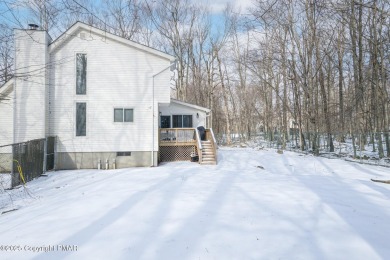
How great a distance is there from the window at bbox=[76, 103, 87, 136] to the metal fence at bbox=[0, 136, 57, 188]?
1264 mm

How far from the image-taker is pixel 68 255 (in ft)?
11.6

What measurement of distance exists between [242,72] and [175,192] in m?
29.1

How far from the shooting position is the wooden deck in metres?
14.4

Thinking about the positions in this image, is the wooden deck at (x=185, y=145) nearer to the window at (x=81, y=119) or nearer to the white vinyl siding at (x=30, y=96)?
the window at (x=81, y=119)

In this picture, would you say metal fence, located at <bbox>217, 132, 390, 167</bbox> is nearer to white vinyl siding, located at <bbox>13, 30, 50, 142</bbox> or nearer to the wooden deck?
the wooden deck

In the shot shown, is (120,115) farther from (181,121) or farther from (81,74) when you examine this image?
(181,121)

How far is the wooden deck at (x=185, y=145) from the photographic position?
1438cm

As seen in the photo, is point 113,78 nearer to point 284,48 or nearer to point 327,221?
point 327,221

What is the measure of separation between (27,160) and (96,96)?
4496mm

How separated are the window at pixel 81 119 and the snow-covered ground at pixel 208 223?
609cm

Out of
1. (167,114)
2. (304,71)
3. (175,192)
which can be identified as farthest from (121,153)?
(304,71)

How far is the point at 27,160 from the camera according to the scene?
1069 cm

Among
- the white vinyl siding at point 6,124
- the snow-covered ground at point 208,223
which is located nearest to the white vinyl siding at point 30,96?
the white vinyl siding at point 6,124

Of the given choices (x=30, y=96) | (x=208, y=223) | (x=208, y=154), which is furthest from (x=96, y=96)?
(x=208, y=223)
